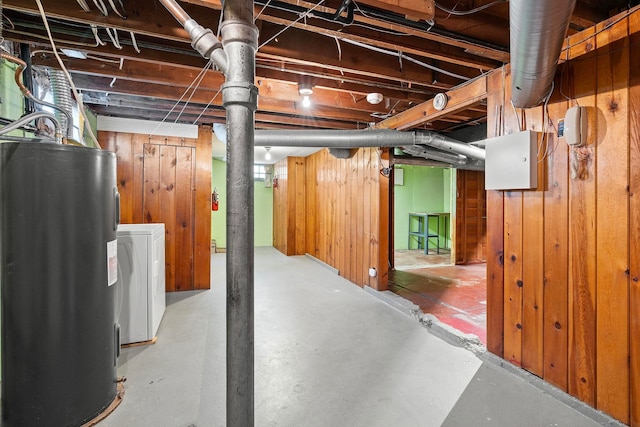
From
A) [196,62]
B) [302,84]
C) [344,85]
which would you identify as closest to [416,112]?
[344,85]

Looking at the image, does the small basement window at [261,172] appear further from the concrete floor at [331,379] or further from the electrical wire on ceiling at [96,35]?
the electrical wire on ceiling at [96,35]

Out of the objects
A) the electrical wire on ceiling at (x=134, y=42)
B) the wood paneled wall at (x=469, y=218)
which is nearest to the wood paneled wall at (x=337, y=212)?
the wood paneled wall at (x=469, y=218)

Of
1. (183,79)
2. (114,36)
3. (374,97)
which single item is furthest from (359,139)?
(114,36)

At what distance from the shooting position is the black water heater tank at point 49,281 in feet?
4.72

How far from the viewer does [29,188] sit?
4.72 ft

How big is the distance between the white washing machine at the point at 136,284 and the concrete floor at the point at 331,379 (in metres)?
0.16

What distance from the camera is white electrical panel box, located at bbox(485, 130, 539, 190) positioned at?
1.88 meters

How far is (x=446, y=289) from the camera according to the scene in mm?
4074

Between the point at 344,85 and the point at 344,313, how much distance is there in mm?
2207

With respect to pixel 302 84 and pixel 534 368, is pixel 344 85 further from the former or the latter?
pixel 534 368

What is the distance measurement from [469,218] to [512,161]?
13.8 ft

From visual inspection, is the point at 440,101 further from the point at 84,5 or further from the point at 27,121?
the point at 27,121

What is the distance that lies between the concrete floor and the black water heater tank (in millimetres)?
313

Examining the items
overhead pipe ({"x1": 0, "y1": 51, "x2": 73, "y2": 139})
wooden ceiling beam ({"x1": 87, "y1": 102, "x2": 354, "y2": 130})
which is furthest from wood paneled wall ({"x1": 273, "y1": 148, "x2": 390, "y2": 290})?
overhead pipe ({"x1": 0, "y1": 51, "x2": 73, "y2": 139})
